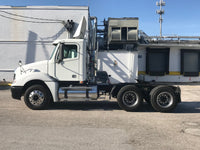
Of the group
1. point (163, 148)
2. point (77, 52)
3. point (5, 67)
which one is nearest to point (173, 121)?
point (163, 148)

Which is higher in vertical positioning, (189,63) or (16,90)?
(189,63)

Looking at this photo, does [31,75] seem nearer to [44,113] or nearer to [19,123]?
[44,113]

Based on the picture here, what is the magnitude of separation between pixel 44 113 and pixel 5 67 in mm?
12194

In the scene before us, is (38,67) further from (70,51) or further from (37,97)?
(70,51)

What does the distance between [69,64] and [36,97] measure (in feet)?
5.96

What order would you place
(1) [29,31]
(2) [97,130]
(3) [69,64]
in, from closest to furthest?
1. (2) [97,130]
2. (3) [69,64]
3. (1) [29,31]

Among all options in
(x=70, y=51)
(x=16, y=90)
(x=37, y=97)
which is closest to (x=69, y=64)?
(x=70, y=51)

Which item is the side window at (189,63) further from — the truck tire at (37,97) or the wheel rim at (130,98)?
the truck tire at (37,97)

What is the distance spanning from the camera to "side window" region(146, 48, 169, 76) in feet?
57.5

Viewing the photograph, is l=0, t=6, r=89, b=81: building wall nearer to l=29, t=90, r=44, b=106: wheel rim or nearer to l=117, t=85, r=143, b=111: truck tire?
l=29, t=90, r=44, b=106: wheel rim

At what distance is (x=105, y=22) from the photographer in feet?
68.9

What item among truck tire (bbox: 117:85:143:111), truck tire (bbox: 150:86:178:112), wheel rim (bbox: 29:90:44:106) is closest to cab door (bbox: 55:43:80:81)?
wheel rim (bbox: 29:90:44:106)

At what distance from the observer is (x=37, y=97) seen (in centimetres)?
713

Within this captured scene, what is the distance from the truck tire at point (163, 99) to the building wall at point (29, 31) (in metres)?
11.9
